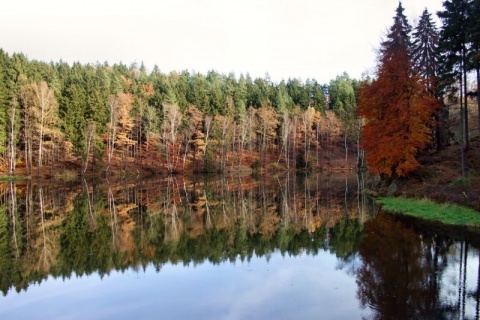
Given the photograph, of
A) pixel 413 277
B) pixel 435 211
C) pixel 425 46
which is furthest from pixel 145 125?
pixel 413 277

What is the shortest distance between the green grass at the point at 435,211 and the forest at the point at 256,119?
4659 millimetres

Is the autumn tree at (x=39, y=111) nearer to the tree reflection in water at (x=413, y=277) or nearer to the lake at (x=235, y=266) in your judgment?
the lake at (x=235, y=266)

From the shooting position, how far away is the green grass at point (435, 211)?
779 inches

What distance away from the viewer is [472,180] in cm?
2533

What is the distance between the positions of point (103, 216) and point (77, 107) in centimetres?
4874

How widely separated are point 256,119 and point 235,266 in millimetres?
75367

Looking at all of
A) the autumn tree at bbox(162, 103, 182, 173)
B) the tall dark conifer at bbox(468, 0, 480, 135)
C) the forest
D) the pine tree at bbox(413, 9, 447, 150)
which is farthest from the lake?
the autumn tree at bbox(162, 103, 182, 173)

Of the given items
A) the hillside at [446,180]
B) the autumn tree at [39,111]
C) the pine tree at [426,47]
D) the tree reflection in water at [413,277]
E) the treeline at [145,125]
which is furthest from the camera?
the treeline at [145,125]

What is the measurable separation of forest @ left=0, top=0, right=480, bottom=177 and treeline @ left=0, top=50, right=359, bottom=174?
266mm

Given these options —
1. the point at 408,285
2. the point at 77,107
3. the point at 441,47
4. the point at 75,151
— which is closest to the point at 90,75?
the point at 77,107

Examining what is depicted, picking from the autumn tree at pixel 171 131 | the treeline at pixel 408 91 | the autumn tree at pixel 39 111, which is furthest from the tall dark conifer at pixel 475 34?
the autumn tree at pixel 39 111

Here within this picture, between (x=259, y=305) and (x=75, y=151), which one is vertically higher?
(x=75, y=151)

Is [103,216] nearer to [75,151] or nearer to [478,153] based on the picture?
[478,153]

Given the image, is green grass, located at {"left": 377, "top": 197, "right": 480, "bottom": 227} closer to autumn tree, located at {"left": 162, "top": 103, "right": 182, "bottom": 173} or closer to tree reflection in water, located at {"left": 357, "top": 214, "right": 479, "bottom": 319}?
tree reflection in water, located at {"left": 357, "top": 214, "right": 479, "bottom": 319}
